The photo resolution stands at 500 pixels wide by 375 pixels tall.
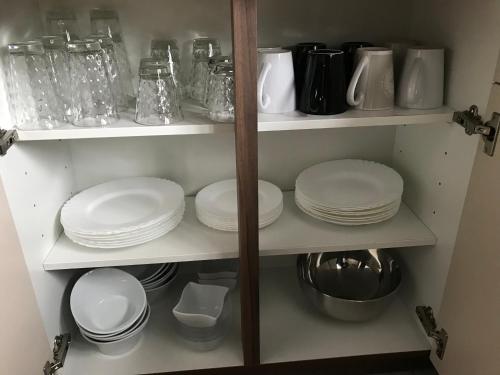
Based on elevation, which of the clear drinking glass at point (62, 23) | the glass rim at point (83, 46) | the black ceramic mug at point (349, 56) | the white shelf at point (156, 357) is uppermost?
the clear drinking glass at point (62, 23)

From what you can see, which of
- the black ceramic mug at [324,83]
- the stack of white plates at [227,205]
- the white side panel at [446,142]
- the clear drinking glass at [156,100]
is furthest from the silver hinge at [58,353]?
the white side panel at [446,142]

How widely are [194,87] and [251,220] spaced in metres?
0.38

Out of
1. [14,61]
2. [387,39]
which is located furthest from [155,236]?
[387,39]

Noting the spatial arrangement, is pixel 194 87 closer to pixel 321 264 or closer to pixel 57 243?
A: pixel 57 243

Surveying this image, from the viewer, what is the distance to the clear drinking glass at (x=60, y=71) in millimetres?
936

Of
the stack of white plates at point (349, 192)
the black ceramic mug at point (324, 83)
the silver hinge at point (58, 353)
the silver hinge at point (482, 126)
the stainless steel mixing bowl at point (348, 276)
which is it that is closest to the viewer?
the silver hinge at point (482, 126)

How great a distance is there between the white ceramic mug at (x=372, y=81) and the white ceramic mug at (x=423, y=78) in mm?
38

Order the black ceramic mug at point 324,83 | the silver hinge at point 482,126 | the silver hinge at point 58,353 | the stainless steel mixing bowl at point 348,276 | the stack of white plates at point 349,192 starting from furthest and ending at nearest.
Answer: the stainless steel mixing bowl at point 348,276
the stack of white plates at point 349,192
the silver hinge at point 58,353
the black ceramic mug at point 324,83
the silver hinge at point 482,126

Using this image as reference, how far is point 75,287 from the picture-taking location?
116cm

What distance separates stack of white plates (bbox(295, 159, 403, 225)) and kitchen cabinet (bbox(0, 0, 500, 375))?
0.12ft

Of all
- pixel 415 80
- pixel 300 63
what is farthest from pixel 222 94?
pixel 415 80

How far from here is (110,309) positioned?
119 cm

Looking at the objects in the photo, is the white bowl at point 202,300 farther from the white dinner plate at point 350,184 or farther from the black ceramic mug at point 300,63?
the black ceramic mug at point 300,63

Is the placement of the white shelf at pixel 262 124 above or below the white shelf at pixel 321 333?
above
